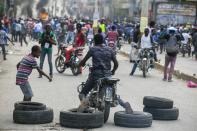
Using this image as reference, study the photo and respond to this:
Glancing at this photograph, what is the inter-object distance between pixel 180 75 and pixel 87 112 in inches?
506

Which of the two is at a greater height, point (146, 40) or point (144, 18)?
point (144, 18)

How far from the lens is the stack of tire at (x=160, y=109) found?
12391 millimetres

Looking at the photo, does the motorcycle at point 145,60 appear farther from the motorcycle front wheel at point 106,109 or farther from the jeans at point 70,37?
the jeans at point 70,37

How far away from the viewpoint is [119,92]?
670 inches

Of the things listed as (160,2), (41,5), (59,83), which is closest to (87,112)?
(59,83)

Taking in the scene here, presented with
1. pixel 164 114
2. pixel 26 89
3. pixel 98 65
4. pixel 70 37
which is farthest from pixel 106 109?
pixel 70 37

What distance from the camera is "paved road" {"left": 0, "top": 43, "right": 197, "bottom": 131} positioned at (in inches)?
453

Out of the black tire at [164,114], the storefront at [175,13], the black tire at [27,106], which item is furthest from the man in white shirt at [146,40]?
the storefront at [175,13]

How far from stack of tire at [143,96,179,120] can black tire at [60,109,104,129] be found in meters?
1.81

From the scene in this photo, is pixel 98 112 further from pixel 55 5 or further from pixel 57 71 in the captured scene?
pixel 55 5

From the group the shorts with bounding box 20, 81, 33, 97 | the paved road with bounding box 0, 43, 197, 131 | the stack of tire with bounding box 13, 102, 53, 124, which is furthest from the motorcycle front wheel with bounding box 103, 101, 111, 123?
the shorts with bounding box 20, 81, 33, 97

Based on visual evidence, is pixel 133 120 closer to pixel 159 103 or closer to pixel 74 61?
pixel 159 103

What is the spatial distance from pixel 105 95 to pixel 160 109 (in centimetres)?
177

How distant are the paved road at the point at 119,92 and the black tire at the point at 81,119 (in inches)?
5.2
